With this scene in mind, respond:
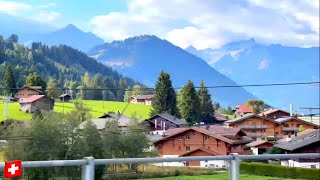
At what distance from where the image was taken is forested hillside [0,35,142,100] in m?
40.9

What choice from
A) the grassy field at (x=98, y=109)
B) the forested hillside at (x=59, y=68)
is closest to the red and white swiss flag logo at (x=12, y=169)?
the grassy field at (x=98, y=109)

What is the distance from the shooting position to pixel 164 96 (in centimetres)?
2697

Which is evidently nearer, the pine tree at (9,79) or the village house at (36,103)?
the village house at (36,103)

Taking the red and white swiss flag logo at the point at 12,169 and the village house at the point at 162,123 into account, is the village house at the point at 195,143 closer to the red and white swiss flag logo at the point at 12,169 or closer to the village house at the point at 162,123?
the village house at the point at 162,123

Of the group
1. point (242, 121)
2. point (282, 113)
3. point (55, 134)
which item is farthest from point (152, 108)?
point (282, 113)

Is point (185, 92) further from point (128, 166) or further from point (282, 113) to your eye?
point (282, 113)

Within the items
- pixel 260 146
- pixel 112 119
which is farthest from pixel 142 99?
pixel 260 146

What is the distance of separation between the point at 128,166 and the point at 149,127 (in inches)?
1113

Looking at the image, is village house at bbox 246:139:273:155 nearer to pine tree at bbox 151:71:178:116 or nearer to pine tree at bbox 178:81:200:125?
pine tree at bbox 178:81:200:125

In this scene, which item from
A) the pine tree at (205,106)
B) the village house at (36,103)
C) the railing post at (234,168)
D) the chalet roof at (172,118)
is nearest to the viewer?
the railing post at (234,168)

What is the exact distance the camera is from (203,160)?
3.82 metres

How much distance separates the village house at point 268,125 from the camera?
59.2 metres

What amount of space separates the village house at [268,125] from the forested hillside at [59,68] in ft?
50.2

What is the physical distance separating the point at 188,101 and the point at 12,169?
2439cm
